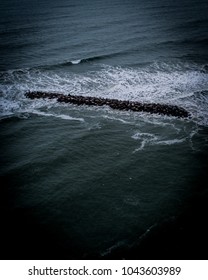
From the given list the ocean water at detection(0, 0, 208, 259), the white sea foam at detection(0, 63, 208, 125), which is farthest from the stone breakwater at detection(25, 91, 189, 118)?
the white sea foam at detection(0, 63, 208, 125)

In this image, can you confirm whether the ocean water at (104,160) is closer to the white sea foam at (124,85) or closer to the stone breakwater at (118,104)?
the white sea foam at (124,85)

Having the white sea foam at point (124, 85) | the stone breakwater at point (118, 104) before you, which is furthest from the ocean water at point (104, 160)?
the stone breakwater at point (118, 104)

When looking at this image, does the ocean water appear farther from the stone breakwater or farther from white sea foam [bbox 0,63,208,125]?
the stone breakwater

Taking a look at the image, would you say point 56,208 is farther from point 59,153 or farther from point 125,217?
point 59,153

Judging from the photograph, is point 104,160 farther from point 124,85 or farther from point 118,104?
point 124,85

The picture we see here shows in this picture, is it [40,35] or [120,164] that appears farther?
[40,35]
